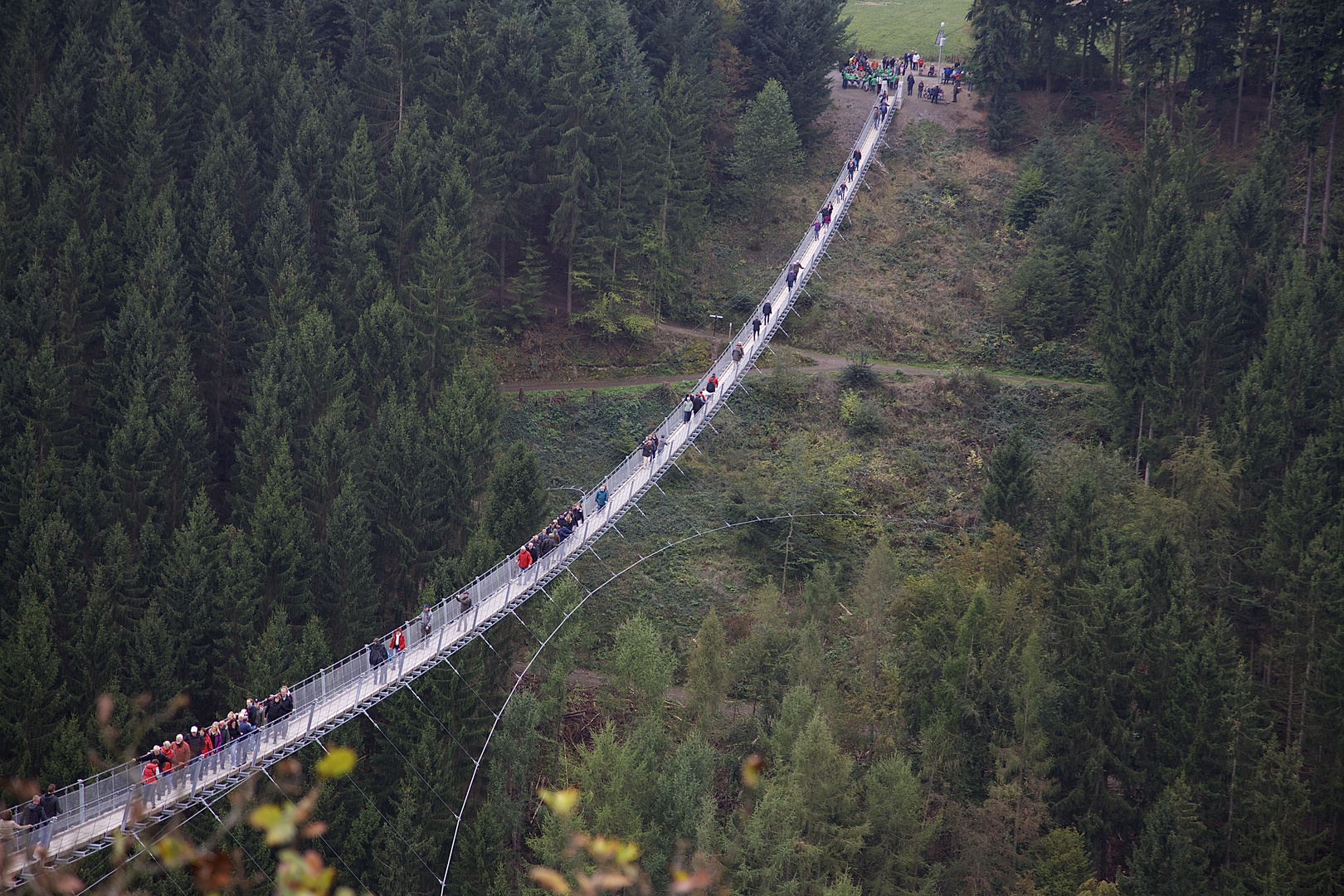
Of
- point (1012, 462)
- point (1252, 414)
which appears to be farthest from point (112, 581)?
point (1252, 414)

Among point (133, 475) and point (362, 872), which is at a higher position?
point (133, 475)

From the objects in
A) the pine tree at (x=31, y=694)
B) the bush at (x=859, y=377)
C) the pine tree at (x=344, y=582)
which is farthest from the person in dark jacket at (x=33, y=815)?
the bush at (x=859, y=377)

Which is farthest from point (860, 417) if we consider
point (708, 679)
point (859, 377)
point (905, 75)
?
point (905, 75)

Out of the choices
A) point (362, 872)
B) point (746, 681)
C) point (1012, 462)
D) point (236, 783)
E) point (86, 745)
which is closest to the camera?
point (236, 783)

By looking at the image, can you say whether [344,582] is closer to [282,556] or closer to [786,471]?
[282,556]

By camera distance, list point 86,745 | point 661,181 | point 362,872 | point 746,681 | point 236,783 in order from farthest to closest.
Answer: point 661,181 < point 746,681 < point 362,872 < point 86,745 < point 236,783

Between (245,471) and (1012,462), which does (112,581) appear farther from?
(1012,462)
